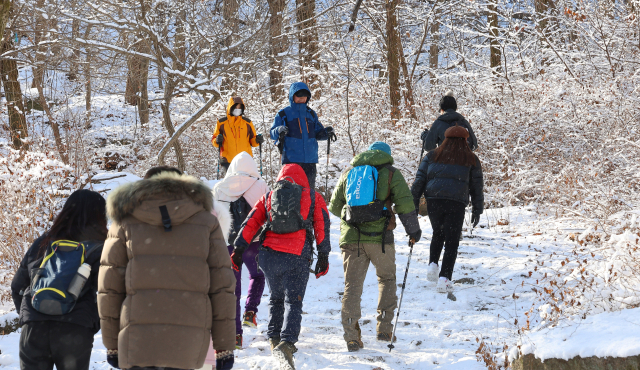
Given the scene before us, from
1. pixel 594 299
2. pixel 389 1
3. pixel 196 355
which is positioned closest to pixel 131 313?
pixel 196 355

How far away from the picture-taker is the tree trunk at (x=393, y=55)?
11891 millimetres

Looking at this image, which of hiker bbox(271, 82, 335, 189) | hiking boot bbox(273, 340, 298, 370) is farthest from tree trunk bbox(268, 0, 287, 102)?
hiking boot bbox(273, 340, 298, 370)

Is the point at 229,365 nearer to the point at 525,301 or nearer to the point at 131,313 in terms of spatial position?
the point at 131,313

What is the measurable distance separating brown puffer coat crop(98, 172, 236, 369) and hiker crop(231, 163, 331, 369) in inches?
55.6

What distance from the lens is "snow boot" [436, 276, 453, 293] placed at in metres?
5.67

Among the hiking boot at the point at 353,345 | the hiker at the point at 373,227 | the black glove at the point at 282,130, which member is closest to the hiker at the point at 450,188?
the hiker at the point at 373,227

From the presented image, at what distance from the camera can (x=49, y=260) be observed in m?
2.87

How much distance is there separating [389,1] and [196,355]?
35.9ft

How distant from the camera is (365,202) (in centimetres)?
460

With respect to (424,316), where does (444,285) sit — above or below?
above

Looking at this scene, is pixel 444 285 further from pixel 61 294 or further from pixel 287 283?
pixel 61 294

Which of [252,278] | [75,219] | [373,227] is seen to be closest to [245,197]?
[252,278]

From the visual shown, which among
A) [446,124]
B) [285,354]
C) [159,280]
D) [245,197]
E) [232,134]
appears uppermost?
[446,124]

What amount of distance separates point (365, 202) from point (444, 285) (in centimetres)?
174
